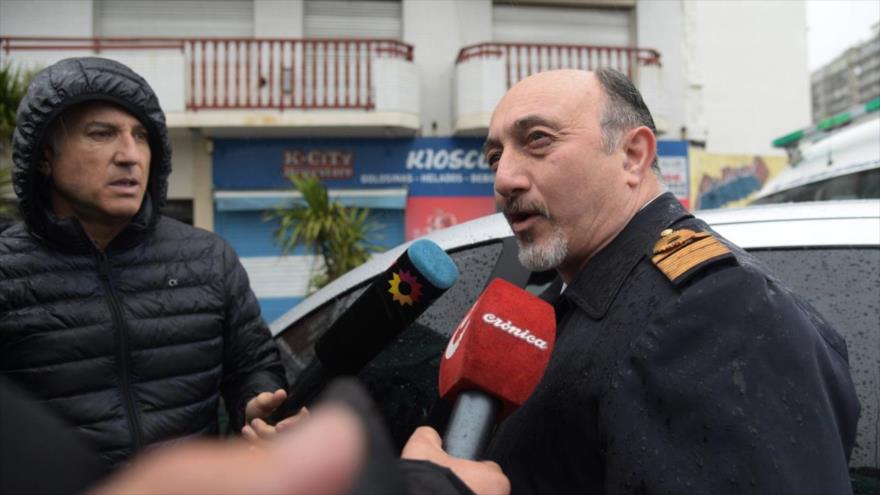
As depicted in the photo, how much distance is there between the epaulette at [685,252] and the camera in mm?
946

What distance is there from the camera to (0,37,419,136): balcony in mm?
9812

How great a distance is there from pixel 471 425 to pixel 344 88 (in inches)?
388

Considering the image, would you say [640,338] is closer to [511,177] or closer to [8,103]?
[511,177]

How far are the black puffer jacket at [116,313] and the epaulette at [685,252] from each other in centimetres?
97

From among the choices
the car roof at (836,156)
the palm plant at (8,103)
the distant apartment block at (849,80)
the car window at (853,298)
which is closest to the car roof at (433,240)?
the car window at (853,298)

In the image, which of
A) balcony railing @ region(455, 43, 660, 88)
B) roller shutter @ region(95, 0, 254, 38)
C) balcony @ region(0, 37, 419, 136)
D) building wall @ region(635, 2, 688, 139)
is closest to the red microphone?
building wall @ region(635, 2, 688, 139)

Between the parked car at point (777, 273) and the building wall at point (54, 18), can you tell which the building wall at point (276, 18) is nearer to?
the building wall at point (54, 18)

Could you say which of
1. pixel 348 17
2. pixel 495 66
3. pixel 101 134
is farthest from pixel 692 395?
pixel 348 17

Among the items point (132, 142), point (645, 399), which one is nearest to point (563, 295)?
point (645, 399)

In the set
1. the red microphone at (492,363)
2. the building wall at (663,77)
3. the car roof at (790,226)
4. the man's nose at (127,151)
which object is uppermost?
the building wall at (663,77)

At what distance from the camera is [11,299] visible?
145 cm

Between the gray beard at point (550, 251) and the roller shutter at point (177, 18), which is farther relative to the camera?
the roller shutter at point (177, 18)

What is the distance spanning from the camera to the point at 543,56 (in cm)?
1007

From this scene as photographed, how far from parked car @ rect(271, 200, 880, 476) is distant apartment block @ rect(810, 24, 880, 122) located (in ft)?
9.64
